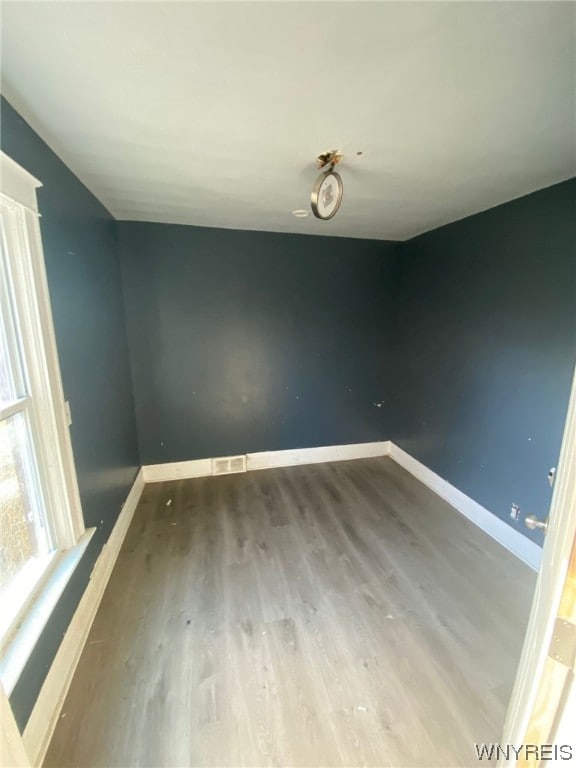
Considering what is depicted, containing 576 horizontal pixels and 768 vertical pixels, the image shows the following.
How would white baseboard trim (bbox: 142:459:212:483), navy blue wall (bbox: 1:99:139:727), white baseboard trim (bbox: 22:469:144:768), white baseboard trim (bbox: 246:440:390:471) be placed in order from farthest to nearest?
1. white baseboard trim (bbox: 246:440:390:471)
2. white baseboard trim (bbox: 142:459:212:483)
3. navy blue wall (bbox: 1:99:139:727)
4. white baseboard trim (bbox: 22:469:144:768)

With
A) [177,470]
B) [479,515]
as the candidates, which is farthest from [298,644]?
[177,470]

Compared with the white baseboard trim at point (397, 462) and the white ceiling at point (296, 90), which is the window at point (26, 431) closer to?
the white ceiling at point (296, 90)

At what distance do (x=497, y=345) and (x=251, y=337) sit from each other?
2028 mm

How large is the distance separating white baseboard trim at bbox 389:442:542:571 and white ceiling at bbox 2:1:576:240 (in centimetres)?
220

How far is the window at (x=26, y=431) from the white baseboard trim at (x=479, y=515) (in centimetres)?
262

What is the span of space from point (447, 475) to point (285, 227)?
262 cm

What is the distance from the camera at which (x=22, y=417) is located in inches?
50.9

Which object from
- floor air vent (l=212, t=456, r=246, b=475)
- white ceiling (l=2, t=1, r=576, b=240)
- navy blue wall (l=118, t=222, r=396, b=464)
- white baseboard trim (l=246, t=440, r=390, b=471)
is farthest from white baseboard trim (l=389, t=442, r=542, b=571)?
white ceiling (l=2, t=1, r=576, b=240)

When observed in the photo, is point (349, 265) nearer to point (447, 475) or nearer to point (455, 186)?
point (455, 186)

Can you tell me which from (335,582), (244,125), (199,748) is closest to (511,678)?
(335,582)

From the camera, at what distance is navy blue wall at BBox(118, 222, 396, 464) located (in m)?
2.80

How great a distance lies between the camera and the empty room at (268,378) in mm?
905

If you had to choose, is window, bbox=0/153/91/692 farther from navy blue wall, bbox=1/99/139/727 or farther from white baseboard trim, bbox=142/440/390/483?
white baseboard trim, bbox=142/440/390/483

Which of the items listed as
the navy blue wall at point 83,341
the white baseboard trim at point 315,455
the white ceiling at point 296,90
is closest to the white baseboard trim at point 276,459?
the white baseboard trim at point 315,455
